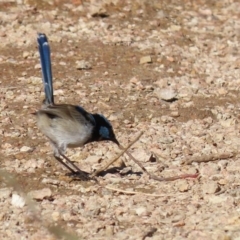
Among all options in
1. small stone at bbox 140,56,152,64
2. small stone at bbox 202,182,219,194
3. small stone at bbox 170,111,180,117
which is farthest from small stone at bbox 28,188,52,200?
small stone at bbox 140,56,152,64

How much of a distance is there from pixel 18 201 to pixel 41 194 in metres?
0.23

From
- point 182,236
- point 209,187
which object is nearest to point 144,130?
point 209,187

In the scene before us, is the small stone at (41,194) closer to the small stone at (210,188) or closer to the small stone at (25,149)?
the small stone at (25,149)

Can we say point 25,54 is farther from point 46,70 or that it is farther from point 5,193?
point 5,193

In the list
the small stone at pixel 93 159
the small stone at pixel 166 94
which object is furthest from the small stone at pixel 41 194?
the small stone at pixel 166 94

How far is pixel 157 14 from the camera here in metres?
10.9

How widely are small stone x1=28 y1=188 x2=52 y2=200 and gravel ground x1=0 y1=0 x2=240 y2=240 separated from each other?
0.01 metres

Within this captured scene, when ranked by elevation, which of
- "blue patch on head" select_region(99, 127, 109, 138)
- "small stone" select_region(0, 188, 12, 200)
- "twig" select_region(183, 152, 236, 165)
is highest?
"blue patch on head" select_region(99, 127, 109, 138)

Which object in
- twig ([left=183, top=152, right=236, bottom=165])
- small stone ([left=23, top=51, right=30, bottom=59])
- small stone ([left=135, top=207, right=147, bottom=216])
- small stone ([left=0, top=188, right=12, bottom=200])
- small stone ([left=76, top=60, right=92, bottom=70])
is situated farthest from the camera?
small stone ([left=23, top=51, right=30, bottom=59])

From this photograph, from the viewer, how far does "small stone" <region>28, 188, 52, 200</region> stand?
6.61 m

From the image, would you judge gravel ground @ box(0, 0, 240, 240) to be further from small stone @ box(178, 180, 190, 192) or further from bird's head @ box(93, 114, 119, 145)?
bird's head @ box(93, 114, 119, 145)

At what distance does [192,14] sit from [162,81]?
2.18 metres

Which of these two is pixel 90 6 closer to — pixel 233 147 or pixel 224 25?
pixel 224 25

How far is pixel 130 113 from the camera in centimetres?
842
